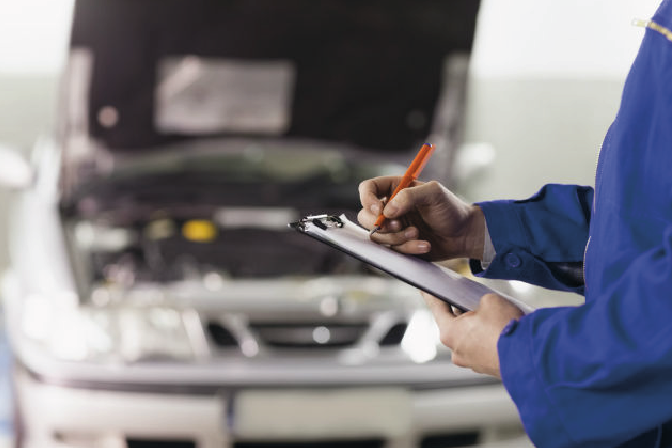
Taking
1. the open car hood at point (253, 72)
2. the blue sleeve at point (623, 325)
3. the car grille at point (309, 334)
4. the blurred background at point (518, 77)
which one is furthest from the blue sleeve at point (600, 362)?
the blurred background at point (518, 77)

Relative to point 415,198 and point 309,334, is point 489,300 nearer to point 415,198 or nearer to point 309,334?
point 415,198

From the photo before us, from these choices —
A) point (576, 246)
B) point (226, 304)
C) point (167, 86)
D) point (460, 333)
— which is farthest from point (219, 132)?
point (460, 333)

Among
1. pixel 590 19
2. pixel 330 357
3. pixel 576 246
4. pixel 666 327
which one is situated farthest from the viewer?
pixel 590 19

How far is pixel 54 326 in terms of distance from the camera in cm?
184

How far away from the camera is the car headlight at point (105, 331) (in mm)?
1780

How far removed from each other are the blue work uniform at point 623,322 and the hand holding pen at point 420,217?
0.80 feet

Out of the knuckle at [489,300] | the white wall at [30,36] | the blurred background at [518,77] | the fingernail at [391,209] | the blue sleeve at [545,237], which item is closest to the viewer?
the knuckle at [489,300]

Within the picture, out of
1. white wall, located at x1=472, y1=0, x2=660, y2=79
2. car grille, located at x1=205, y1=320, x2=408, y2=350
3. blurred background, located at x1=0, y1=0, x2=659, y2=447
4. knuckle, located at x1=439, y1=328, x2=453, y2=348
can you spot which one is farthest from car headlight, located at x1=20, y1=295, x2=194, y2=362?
white wall, located at x1=472, y1=0, x2=660, y2=79

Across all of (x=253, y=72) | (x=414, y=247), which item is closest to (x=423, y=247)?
(x=414, y=247)

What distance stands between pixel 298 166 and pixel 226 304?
0.88 meters

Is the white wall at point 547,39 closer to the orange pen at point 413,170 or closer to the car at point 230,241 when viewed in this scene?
the car at point 230,241

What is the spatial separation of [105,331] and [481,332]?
1.30m

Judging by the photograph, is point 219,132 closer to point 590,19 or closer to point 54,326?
point 54,326

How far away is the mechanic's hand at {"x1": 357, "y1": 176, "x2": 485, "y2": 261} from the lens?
3.06 feet
